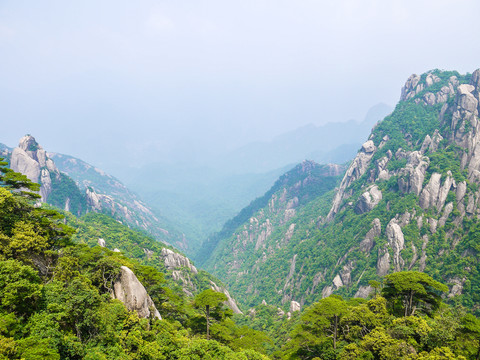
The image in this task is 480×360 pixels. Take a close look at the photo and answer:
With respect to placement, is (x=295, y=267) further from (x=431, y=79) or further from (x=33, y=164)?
(x=33, y=164)

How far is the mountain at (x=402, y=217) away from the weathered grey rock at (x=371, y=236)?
0.27m

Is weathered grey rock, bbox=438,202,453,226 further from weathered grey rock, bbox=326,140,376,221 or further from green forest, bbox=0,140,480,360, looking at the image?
green forest, bbox=0,140,480,360

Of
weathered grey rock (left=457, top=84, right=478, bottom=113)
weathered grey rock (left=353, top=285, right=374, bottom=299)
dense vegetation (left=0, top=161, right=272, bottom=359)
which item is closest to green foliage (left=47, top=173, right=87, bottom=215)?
dense vegetation (left=0, top=161, right=272, bottom=359)

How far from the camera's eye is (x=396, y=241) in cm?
6347

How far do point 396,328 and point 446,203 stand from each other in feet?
169

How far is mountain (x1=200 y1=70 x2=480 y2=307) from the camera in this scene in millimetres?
59312

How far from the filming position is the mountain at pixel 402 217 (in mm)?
59312

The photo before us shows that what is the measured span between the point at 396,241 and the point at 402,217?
26.0 ft

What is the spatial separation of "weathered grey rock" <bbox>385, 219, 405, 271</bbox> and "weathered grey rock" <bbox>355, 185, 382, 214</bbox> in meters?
13.5

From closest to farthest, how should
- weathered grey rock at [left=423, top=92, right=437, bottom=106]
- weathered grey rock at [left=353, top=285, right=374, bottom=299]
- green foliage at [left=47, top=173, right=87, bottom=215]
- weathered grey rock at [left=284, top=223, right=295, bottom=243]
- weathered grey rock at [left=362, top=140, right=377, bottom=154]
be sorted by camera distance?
weathered grey rock at [left=353, top=285, right=374, bottom=299]
weathered grey rock at [left=423, top=92, right=437, bottom=106]
weathered grey rock at [left=362, top=140, right=377, bottom=154]
green foliage at [left=47, top=173, right=87, bottom=215]
weathered grey rock at [left=284, top=223, right=295, bottom=243]

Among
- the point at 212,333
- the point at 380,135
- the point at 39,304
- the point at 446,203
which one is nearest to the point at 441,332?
the point at 212,333

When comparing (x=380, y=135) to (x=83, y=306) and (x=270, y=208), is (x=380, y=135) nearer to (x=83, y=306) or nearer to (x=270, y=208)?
(x=270, y=208)

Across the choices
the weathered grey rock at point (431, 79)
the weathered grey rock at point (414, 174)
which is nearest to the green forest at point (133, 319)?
the weathered grey rock at point (414, 174)

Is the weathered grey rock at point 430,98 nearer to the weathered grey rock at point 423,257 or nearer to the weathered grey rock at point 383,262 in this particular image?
the weathered grey rock at point 423,257
